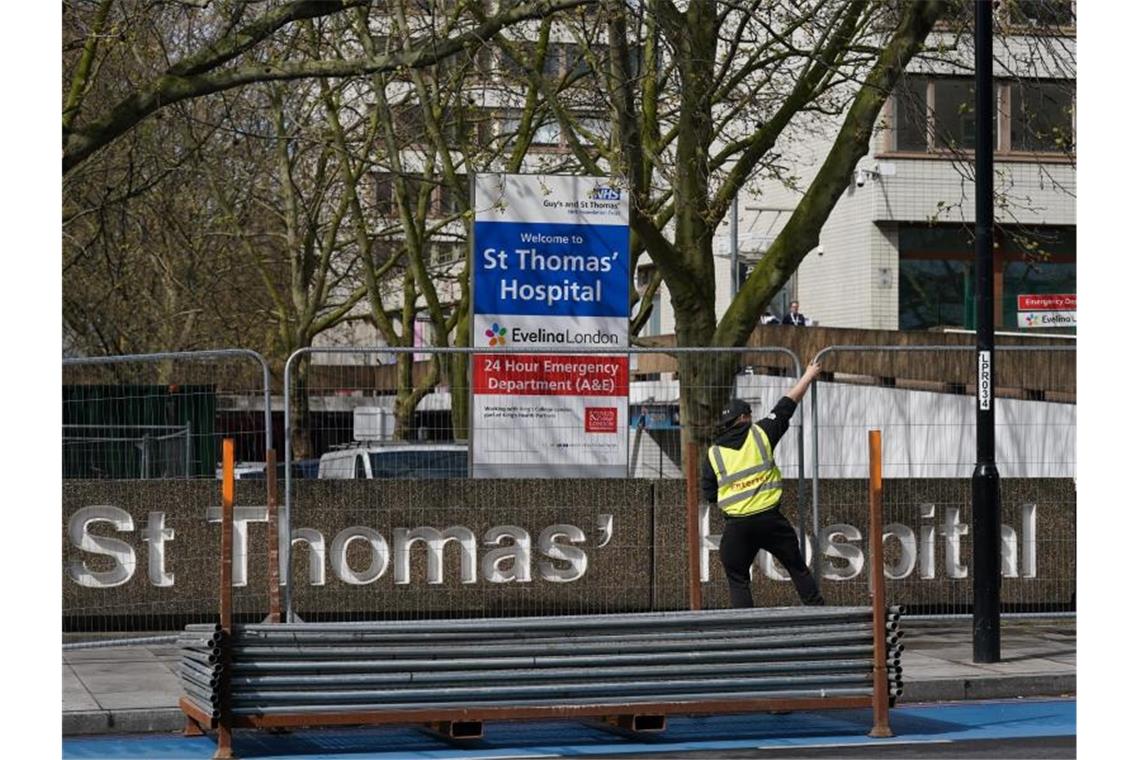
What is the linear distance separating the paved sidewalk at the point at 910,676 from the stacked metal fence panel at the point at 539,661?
87 cm

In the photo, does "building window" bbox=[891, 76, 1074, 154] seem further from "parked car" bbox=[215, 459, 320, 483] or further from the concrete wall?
"parked car" bbox=[215, 459, 320, 483]

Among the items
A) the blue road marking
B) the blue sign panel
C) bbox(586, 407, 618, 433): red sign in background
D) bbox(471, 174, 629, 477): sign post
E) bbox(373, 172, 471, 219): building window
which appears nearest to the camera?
the blue road marking

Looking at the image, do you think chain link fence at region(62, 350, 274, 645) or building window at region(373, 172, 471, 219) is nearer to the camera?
chain link fence at region(62, 350, 274, 645)

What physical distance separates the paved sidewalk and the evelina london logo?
366cm

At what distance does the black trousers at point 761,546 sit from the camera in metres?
12.4

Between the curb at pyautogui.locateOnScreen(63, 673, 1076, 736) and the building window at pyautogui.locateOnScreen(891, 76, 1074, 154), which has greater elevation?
the building window at pyautogui.locateOnScreen(891, 76, 1074, 154)

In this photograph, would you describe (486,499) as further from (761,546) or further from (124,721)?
(124,721)

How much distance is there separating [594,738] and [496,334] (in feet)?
18.0

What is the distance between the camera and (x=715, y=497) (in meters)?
12.6

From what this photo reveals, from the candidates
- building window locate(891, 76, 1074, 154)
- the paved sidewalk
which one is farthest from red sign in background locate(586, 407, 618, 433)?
building window locate(891, 76, 1074, 154)

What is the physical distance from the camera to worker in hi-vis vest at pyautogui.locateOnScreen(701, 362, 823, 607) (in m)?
12.4

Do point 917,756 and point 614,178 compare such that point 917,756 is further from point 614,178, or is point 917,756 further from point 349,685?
point 614,178

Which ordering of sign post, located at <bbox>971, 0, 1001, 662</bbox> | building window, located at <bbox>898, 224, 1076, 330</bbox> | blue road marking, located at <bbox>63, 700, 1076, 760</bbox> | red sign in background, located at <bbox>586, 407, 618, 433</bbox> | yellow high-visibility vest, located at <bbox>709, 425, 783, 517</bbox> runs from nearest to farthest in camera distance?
blue road marking, located at <bbox>63, 700, 1076, 760</bbox> < yellow high-visibility vest, located at <bbox>709, 425, 783, 517</bbox> < sign post, located at <bbox>971, 0, 1001, 662</bbox> < red sign in background, located at <bbox>586, 407, 618, 433</bbox> < building window, located at <bbox>898, 224, 1076, 330</bbox>
